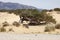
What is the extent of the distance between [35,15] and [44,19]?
2.74 metres

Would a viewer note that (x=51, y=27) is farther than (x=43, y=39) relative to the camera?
Yes

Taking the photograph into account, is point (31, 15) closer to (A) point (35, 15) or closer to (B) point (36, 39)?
(A) point (35, 15)

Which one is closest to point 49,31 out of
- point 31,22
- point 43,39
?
point 43,39

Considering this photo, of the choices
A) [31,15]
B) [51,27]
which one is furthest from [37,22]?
[51,27]

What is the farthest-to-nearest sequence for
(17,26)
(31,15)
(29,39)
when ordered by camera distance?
1. (31,15)
2. (17,26)
3. (29,39)

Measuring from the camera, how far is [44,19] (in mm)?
42531

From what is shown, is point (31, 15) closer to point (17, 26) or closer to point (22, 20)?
point (22, 20)

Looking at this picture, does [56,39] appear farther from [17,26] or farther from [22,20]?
[22,20]

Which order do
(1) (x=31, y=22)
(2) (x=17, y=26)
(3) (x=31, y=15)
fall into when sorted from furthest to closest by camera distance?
(3) (x=31, y=15) → (1) (x=31, y=22) → (2) (x=17, y=26)

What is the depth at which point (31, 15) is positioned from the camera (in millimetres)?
44062

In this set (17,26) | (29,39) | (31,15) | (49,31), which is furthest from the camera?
(31,15)

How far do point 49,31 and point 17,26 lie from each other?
623cm

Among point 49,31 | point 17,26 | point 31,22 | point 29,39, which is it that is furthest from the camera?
point 31,22

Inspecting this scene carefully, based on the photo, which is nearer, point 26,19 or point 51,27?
point 51,27
